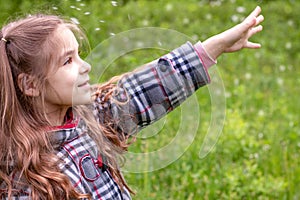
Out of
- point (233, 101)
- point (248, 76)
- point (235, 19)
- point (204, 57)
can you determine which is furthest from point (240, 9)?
point (204, 57)

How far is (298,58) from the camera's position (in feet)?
17.4

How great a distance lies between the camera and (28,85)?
74.9 inches

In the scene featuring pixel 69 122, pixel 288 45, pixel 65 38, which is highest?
pixel 65 38

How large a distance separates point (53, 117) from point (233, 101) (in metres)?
2.35

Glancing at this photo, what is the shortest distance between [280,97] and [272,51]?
119 centimetres

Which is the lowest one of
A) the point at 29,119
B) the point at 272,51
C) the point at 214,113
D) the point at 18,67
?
the point at 272,51

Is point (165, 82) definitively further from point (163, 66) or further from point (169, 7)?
point (169, 7)

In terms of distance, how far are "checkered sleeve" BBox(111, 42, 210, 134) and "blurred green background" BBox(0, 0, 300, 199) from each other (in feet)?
0.53

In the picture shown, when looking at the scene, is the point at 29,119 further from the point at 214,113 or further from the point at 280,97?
the point at 280,97

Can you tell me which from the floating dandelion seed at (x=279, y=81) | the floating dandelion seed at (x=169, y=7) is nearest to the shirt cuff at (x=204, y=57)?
the floating dandelion seed at (x=279, y=81)

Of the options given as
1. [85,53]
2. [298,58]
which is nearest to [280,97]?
[298,58]

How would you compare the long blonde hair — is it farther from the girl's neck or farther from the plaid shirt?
the plaid shirt

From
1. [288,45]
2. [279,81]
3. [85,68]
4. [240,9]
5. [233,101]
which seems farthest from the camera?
[240,9]

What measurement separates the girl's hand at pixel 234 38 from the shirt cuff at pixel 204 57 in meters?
0.01
